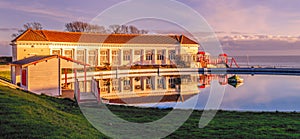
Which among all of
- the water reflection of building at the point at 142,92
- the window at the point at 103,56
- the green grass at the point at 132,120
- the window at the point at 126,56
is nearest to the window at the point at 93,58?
the window at the point at 103,56

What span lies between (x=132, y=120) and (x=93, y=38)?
24338 mm

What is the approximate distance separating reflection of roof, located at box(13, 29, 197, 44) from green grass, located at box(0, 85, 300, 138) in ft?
69.4

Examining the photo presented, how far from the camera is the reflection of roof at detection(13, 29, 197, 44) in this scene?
2697 centimetres

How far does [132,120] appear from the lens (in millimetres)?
7207

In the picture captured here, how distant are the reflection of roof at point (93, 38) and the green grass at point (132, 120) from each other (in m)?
21.1

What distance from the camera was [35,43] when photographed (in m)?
Result: 26.3

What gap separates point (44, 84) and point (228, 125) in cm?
836

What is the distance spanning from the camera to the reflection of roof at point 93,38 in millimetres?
26973

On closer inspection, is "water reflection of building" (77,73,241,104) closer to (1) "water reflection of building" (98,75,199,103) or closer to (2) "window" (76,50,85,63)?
(1) "water reflection of building" (98,75,199,103)

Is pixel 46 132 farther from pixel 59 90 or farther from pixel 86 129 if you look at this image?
pixel 59 90

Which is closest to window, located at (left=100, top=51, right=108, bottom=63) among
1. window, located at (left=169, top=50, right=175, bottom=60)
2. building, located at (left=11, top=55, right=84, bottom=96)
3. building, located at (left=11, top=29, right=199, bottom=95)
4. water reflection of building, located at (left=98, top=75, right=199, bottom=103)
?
building, located at (left=11, top=29, right=199, bottom=95)

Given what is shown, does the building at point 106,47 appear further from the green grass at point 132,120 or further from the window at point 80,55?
the green grass at point 132,120

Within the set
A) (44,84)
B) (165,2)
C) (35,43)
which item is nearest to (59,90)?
(44,84)

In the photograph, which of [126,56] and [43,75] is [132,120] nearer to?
[43,75]
